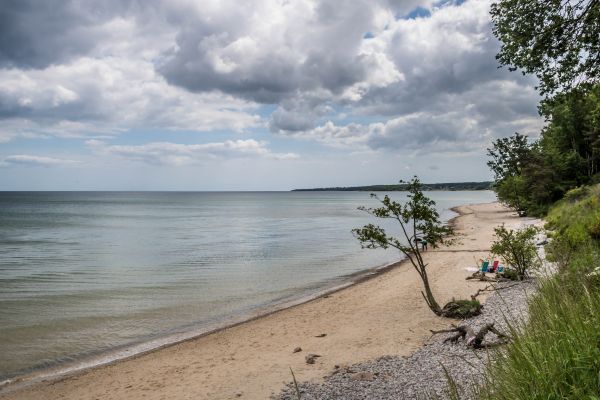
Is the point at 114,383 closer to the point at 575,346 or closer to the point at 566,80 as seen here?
the point at 575,346

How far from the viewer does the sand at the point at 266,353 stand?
1184 centimetres

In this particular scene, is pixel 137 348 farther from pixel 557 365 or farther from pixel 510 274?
pixel 510 274

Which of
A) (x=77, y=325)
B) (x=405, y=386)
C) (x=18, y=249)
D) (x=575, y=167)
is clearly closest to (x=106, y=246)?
(x=18, y=249)

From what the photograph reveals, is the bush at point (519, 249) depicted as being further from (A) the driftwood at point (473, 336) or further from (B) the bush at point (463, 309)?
(A) the driftwood at point (473, 336)

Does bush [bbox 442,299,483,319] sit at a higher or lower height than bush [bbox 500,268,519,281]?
lower

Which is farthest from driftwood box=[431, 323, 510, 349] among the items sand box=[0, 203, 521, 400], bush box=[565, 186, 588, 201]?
bush box=[565, 186, 588, 201]

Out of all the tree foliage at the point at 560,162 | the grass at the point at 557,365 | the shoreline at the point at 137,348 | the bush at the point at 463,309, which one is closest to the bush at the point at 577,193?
the tree foliage at the point at 560,162

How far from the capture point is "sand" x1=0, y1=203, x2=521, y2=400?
1184cm

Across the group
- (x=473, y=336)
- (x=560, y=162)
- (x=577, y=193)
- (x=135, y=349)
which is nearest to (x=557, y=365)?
(x=473, y=336)

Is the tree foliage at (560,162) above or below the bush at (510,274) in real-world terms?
above

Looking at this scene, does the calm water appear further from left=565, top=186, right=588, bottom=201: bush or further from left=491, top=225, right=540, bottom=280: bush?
left=565, top=186, right=588, bottom=201: bush

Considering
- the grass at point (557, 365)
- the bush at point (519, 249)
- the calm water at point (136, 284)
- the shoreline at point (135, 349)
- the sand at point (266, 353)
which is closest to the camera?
the grass at point (557, 365)

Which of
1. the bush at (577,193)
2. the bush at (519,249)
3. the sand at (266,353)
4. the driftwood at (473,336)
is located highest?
the bush at (577,193)

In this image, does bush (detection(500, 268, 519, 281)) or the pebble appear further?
bush (detection(500, 268, 519, 281))
